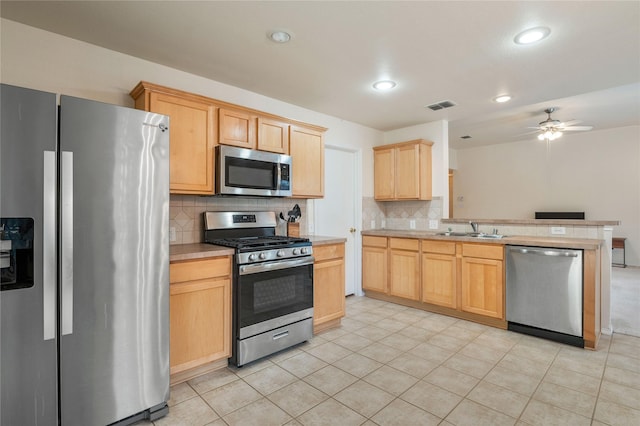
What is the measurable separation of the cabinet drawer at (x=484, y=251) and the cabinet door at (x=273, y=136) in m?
2.21

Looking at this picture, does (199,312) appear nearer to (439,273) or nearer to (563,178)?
(439,273)

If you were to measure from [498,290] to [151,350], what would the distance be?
3153 mm

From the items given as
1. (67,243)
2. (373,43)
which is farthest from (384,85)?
(67,243)

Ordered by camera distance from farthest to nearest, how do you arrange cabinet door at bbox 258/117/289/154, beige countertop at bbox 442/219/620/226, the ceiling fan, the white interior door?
the ceiling fan → the white interior door → beige countertop at bbox 442/219/620/226 → cabinet door at bbox 258/117/289/154

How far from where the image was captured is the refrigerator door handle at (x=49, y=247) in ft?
5.10

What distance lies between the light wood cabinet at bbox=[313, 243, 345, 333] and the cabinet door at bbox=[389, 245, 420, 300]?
1106mm

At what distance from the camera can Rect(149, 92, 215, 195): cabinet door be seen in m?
2.46

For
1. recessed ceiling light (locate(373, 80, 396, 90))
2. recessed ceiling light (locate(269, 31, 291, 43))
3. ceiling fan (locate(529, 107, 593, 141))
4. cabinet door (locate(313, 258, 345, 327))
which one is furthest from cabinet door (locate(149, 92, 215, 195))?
ceiling fan (locate(529, 107, 593, 141))

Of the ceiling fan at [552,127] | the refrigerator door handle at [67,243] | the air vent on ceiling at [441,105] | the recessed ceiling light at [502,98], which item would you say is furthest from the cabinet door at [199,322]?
the ceiling fan at [552,127]

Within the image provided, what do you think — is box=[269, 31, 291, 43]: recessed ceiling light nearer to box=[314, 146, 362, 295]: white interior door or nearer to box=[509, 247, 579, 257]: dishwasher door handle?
box=[314, 146, 362, 295]: white interior door

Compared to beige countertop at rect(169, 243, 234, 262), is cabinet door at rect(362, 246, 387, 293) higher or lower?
lower

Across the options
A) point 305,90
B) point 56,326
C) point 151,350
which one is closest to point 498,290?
point 305,90

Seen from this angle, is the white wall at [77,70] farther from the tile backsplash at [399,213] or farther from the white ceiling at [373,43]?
the tile backsplash at [399,213]

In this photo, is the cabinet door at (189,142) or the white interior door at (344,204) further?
the white interior door at (344,204)
